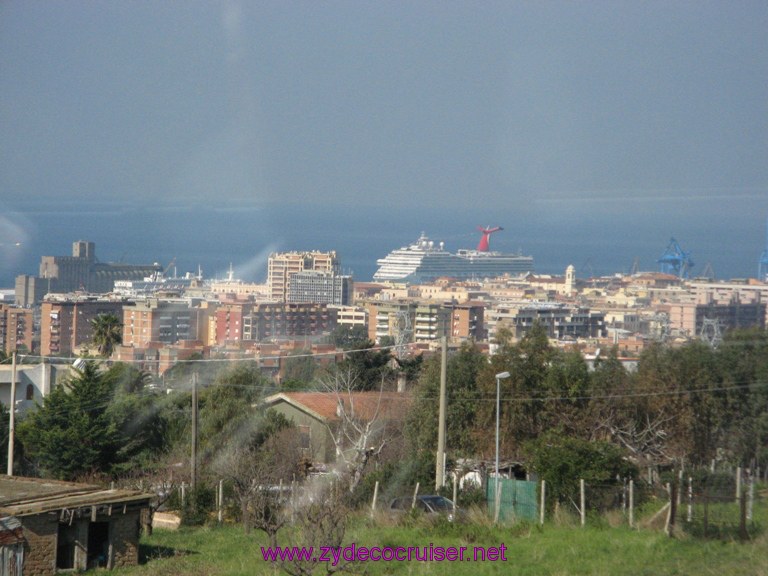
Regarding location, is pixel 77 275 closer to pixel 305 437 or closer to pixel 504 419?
pixel 305 437

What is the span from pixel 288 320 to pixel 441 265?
34.3 metres

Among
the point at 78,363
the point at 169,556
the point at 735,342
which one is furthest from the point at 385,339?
the point at 169,556

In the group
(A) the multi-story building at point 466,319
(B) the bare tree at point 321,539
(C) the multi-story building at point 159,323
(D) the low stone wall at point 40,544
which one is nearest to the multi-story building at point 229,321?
(C) the multi-story building at point 159,323

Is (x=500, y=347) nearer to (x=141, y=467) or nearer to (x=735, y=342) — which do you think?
(x=735, y=342)

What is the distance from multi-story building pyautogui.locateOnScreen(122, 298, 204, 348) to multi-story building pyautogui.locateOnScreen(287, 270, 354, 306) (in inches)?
830

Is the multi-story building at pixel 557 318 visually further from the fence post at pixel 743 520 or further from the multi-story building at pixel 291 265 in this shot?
the fence post at pixel 743 520

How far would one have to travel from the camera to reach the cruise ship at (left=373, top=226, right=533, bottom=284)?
69188mm

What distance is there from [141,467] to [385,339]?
1344 cm

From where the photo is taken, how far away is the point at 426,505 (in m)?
Result: 6.34

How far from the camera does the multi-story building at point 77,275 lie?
48.5 m

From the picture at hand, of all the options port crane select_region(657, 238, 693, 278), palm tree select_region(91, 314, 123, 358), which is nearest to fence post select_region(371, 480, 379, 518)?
palm tree select_region(91, 314, 123, 358)

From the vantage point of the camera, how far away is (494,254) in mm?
71188

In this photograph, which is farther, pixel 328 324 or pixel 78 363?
pixel 328 324

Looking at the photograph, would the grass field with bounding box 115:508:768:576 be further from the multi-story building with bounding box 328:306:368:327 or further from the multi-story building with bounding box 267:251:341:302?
the multi-story building with bounding box 267:251:341:302
